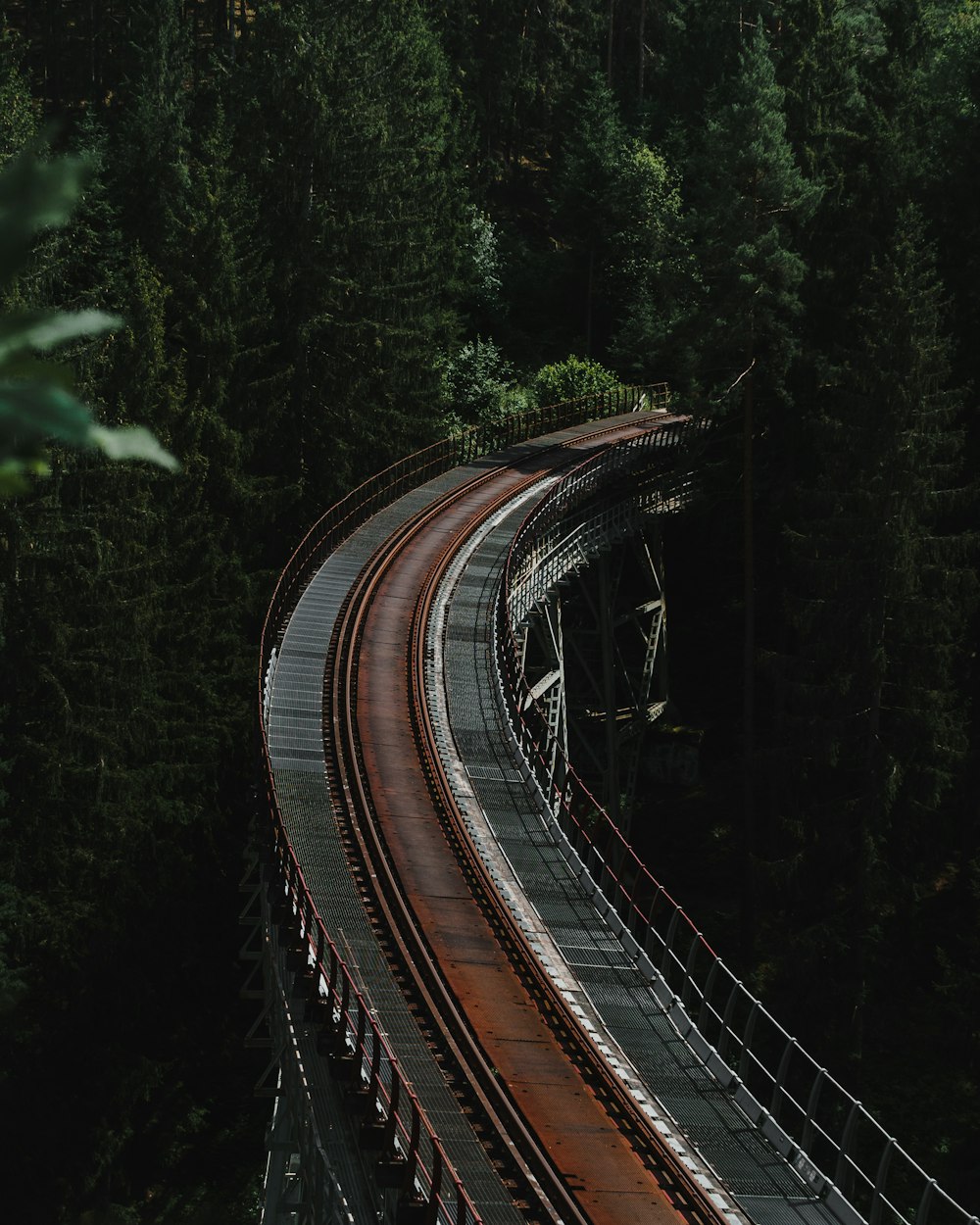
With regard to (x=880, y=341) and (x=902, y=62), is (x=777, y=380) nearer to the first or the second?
(x=880, y=341)

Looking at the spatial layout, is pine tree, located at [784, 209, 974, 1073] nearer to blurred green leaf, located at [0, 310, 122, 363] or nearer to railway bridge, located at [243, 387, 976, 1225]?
railway bridge, located at [243, 387, 976, 1225]

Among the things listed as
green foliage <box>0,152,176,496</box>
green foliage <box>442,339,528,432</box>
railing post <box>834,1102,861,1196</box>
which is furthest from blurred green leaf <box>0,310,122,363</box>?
green foliage <box>442,339,528,432</box>

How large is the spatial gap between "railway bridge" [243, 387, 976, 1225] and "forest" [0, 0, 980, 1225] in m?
2.34

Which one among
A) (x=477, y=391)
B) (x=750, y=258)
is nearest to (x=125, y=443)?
(x=750, y=258)

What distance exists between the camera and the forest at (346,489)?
1283 inches

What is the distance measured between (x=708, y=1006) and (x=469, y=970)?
332 cm

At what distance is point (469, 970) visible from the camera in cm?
1989

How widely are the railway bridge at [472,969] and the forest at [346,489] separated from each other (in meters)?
2.34

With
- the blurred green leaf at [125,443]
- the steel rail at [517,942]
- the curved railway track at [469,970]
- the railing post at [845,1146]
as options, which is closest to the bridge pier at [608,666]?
the steel rail at [517,942]

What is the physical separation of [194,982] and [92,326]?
3594 centimetres

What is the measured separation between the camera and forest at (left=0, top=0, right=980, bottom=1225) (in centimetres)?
3259

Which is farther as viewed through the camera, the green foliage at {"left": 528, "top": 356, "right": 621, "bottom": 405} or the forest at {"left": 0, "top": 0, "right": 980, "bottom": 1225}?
the green foliage at {"left": 528, "top": 356, "right": 621, "bottom": 405}

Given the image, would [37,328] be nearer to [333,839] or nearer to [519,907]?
[519,907]

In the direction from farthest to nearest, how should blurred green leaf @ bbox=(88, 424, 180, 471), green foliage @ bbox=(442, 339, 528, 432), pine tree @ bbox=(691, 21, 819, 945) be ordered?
1. green foliage @ bbox=(442, 339, 528, 432)
2. pine tree @ bbox=(691, 21, 819, 945)
3. blurred green leaf @ bbox=(88, 424, 180, 471)
